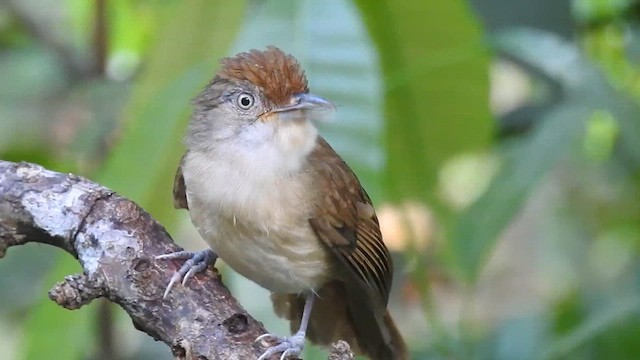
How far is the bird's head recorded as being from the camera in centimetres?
243

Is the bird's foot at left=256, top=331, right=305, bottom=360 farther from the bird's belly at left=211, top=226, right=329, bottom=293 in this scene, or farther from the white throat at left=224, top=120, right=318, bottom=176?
the white throat at left=224, top=120, right=318, bottom=176

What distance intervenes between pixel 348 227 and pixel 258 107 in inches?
14.1

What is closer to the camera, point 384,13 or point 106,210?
point 106,210

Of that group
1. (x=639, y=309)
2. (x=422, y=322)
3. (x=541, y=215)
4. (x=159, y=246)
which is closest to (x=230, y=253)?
(x=159, y=246)

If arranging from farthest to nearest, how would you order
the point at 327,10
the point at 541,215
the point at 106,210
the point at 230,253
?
the point at 541,215
the point at 230,253
the point at 327,10
the point at 106,210

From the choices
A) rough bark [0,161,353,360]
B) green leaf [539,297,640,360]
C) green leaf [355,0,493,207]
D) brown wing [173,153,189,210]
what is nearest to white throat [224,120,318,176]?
brown wing [173,153,189,210]

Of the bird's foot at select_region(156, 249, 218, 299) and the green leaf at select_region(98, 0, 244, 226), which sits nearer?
the bird's foot at select_region(156, 249, 218, 299)

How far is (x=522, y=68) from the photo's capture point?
3467mm

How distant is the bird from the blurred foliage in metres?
0.09

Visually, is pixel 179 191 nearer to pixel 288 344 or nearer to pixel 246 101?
pixel 246 101

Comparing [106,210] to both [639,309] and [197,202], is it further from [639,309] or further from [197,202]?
[639,309]

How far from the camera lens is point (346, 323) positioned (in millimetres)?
2709

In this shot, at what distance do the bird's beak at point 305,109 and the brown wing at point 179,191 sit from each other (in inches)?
10.2

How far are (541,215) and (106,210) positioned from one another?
2756mm
